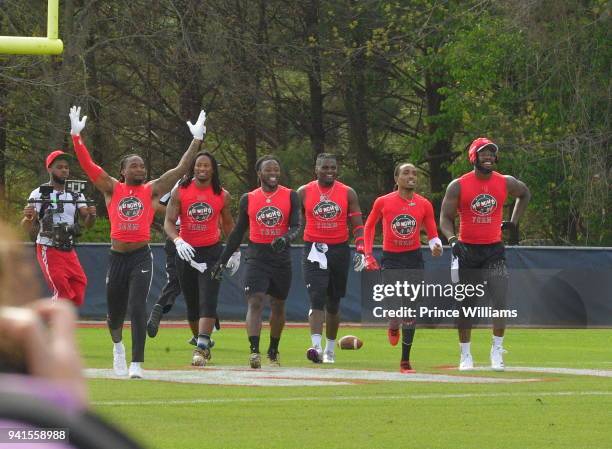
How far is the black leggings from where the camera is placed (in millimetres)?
12984

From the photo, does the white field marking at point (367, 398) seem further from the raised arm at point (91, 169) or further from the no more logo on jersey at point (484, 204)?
the no more logo on jersey at point (484, 204)

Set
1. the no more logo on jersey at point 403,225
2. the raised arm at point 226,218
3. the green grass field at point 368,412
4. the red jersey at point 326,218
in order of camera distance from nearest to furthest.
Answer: the green grass field at point 368,412, the no more logo on jersey at point 403,225, the raised arm at point 226,218, the red jersey at point 326,218

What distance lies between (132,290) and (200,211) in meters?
2.84

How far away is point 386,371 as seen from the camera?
14.5m

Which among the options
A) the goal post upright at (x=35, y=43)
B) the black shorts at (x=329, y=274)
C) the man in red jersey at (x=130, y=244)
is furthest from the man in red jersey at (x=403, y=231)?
the goal post upright at (x=35, y=43)

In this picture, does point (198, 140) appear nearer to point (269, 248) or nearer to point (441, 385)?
point (269, 248)

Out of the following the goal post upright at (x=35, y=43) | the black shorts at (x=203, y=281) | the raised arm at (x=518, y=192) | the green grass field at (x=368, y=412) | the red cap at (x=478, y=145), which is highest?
the goal post upright at (x=35, y=43)

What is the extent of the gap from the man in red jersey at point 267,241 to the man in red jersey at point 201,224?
9.6 inches

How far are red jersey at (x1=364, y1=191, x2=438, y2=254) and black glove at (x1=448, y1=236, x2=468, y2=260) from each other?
55 centimetres

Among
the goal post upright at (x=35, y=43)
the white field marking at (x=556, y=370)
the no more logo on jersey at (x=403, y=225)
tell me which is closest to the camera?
the white field marking at (x=556, y=370)

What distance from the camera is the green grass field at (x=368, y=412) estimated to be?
28.0 ft

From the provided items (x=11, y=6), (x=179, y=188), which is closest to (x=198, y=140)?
(x=179, y=188)

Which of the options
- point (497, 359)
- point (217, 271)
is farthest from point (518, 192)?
point (217, 271)

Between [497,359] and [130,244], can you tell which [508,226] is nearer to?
[497,359]
